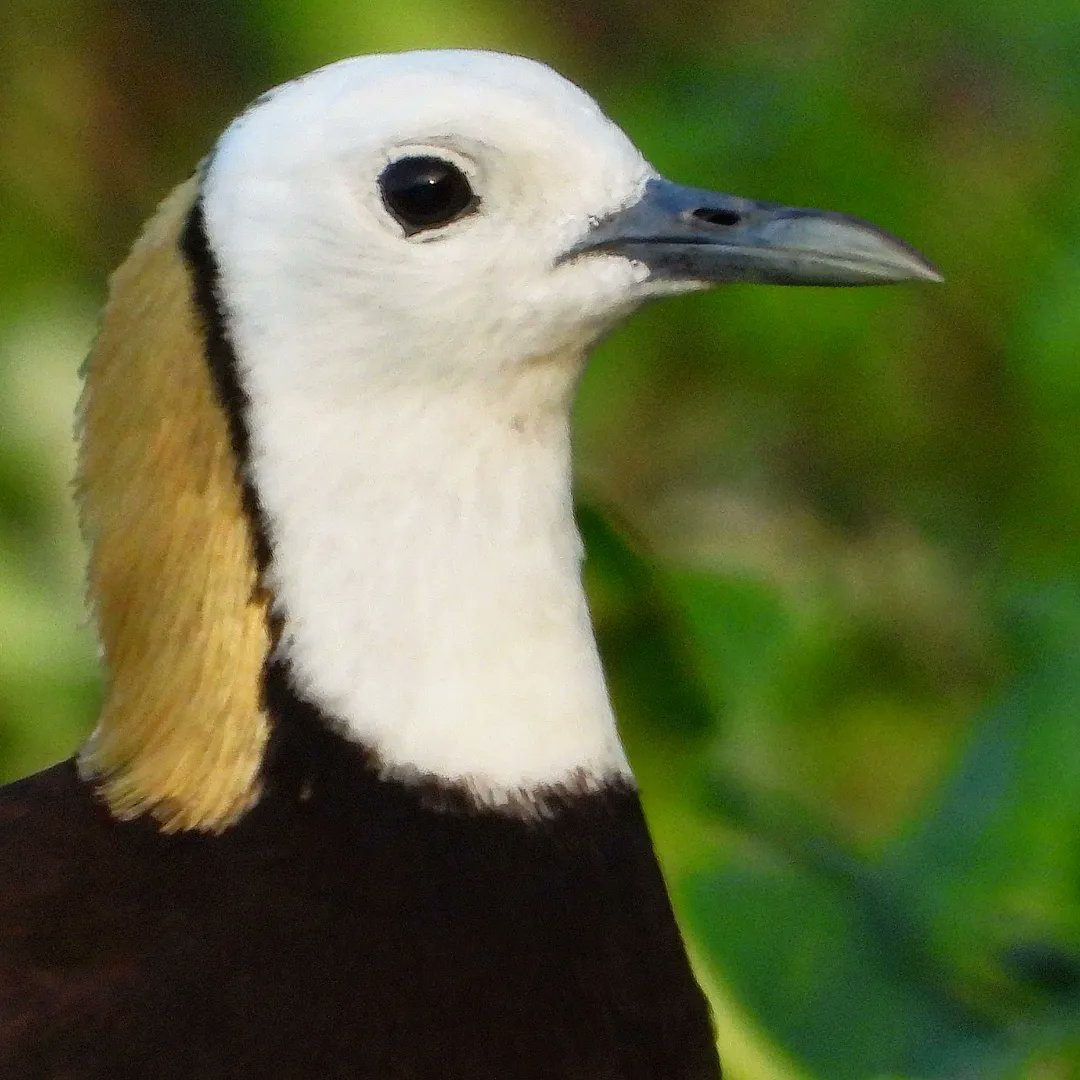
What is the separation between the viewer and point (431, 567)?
41.3 inches

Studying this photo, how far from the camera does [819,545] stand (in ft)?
7.02

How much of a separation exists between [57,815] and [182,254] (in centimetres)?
28

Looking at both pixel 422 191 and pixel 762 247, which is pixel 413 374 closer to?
→ pixel 422 191

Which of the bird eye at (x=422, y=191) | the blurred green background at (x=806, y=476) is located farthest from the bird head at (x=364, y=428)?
the blurred green background at (x=806, y=476)

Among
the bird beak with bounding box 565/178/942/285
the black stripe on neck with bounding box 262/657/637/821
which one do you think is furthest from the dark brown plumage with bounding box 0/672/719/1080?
the bird beak with bounding box 565/178/942/285

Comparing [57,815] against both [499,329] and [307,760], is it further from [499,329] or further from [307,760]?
[499,329]

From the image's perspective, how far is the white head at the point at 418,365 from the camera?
1.03 metres

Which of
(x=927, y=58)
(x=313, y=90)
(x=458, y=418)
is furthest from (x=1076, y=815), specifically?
(x=927, y=58)

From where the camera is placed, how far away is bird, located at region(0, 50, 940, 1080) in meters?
1.02

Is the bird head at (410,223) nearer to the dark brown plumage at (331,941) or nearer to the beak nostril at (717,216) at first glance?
the beak nostril at (717,216)

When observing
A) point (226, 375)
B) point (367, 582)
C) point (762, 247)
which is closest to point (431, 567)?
point (367, 582)

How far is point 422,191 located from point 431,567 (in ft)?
0.58

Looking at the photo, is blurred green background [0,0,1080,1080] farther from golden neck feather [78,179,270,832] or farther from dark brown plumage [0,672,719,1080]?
golden neck feather [78,179,270,832]

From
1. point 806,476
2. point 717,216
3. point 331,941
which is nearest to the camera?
point 331,941
